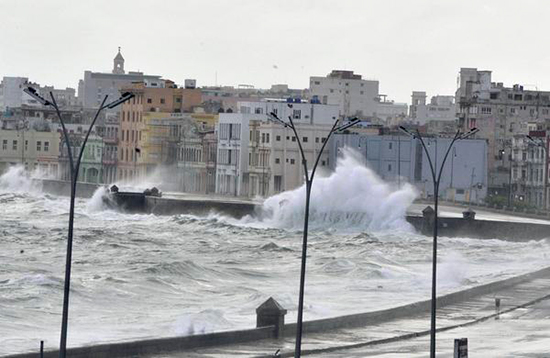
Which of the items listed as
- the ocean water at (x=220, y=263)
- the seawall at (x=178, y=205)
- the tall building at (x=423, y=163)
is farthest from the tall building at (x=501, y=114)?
the seawall at (x=178, y=205)

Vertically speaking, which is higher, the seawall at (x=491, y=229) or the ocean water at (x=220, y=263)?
the seawall at (x=491, y=229)

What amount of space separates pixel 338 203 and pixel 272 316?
6572 centimetres

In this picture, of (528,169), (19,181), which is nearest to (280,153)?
(528,169)

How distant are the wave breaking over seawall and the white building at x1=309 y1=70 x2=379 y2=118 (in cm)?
5815

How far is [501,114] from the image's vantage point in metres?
130

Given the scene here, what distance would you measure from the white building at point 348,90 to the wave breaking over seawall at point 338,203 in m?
58.1

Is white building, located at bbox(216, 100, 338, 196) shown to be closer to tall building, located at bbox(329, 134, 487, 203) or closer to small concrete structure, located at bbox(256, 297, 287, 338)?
tall building, located at bbox(329, 134, 487, 203)

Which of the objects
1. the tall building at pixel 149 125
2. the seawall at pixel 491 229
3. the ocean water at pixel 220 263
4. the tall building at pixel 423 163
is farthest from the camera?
the tall building at pixel 149 125

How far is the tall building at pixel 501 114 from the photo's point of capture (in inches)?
4980

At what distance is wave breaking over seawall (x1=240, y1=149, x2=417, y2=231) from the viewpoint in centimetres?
10238

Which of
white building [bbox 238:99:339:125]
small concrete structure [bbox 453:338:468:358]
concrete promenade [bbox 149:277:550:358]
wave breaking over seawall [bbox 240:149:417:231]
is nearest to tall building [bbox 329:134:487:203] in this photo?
white building [bbox 238:99:339:125]

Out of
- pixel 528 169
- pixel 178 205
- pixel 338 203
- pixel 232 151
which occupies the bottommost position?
pixel 178 205

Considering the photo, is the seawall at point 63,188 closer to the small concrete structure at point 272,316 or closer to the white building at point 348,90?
the white building at point 348,90

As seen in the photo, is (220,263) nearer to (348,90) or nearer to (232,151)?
(232,151)
